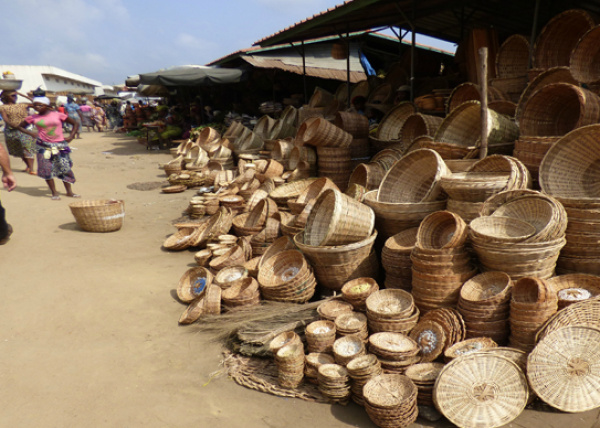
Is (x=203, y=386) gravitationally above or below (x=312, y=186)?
below

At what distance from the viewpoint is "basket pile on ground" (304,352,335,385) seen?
2660mm

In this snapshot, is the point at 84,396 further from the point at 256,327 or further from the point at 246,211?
the point at 246,211

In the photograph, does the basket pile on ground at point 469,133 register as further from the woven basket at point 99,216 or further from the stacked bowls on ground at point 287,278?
the woven basket at point 99,216

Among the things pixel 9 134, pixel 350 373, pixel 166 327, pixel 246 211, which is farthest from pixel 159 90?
pixel 350 373

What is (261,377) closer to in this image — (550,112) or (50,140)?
(550,112)

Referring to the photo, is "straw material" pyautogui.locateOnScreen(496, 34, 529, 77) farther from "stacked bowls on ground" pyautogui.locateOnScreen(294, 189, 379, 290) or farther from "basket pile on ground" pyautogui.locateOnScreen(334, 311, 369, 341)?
"basket pile on ground" pyautogui.locateOnScreen(334, 311, 369, 341)

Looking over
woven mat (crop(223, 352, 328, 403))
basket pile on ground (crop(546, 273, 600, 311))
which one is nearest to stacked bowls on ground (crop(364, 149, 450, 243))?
basket pile on ground (crop(546, 273, 600, 311))

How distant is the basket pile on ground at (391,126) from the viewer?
631cm

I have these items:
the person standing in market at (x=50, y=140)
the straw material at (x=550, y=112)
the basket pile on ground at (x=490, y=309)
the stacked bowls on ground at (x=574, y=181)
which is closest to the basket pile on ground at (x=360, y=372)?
the basket pile on ground at (x=490, y=309)

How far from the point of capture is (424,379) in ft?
7.93

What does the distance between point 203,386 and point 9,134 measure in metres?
9.34

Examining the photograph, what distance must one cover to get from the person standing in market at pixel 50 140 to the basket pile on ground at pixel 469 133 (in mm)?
5790

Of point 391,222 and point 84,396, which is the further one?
point 391,222

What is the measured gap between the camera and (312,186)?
5.07 meters
